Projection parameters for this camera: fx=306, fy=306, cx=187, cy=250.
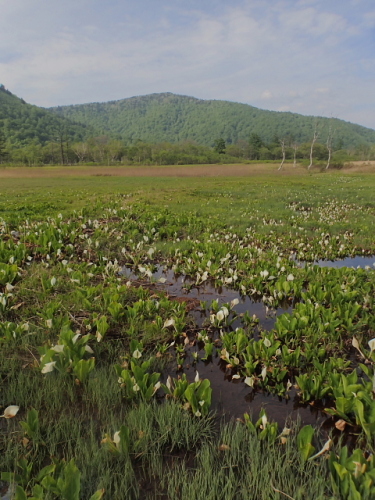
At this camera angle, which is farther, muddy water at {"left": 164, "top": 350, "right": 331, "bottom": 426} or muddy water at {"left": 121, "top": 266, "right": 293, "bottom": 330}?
muddy water at {"left": 121, "top": 266, "right": 293, "bottom": 330}

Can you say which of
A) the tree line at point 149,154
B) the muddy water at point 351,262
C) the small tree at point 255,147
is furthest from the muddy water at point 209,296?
the small tree at point 255,147

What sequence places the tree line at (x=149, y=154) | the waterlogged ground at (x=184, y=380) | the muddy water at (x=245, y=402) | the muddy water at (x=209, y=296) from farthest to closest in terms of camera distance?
the tree line at (x=149, y=154) < the muddy water at (x=209, y=296) < the muddy water at (x=245, y=402) < the waterlogged ground at (x=184, y=380)

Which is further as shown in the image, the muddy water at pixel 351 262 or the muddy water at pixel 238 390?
the muddy water at pixel 351 262

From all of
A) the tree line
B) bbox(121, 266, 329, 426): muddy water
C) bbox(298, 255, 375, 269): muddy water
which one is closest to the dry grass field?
bbox(298, 255, 375, 269): muddy water

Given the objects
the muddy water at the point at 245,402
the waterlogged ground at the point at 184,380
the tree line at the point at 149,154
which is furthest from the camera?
the tree line at the point at 149,154

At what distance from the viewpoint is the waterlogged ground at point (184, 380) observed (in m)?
2.15

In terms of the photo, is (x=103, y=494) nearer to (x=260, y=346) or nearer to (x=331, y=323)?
(x=260, y=346)

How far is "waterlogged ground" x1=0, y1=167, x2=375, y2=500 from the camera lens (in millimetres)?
2148

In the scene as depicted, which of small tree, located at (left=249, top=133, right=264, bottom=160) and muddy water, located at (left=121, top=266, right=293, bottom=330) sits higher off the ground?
small tree, located at (left=249, top=133, right=264, bottom=160)

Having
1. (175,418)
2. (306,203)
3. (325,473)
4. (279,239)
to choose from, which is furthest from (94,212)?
(306,203)

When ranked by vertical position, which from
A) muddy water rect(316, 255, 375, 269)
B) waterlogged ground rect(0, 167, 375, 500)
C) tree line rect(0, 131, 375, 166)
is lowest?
muddy water rect(316, 255, 375, 269)

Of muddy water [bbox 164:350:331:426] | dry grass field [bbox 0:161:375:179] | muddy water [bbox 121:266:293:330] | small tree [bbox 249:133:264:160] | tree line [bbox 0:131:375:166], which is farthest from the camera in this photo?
small tree [bbox 249:133:264:160]

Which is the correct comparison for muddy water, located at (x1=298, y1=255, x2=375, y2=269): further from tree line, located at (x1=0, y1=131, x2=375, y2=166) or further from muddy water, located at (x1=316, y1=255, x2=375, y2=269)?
tree line, located at (x1=0, y1=131, x2=375, y2=166)

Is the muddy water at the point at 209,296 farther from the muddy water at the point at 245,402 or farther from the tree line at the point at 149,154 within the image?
the tree line at the point at 149,154
